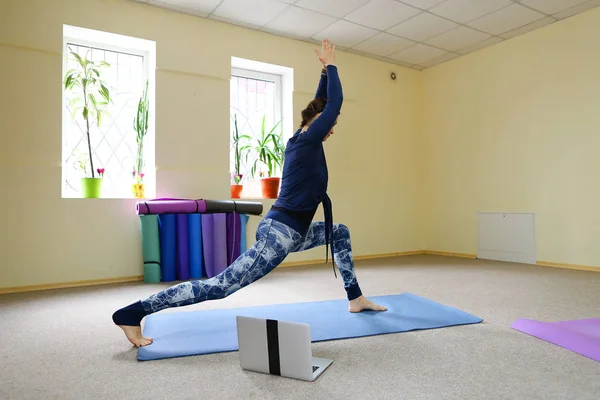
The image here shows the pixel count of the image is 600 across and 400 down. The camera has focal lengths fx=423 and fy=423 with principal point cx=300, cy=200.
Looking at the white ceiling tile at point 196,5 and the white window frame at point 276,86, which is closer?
the white ceiling tile at point 196,5

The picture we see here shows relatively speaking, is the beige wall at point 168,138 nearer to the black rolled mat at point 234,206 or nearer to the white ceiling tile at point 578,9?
the black rolled mat at point 234,206

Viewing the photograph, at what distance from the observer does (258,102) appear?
16.1 ft

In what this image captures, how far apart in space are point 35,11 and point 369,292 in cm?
348

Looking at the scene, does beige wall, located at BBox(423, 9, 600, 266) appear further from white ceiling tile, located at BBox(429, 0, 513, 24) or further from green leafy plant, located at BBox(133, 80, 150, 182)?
green leafy plant, located at BBox(133, 80, 150, 182)

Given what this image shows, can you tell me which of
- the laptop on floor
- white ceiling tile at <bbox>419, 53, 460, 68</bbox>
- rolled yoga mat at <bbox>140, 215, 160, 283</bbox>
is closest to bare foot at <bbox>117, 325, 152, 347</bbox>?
the laptop on floor

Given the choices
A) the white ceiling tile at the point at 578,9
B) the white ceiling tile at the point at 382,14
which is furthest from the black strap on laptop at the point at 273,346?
the white ceiling tile at the point at 578,9

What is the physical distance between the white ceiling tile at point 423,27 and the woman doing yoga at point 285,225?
2767 millimetres

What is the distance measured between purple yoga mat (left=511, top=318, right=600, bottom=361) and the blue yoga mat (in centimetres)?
25

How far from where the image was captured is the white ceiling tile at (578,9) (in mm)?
3944

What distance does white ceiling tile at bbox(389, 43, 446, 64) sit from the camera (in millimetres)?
5094

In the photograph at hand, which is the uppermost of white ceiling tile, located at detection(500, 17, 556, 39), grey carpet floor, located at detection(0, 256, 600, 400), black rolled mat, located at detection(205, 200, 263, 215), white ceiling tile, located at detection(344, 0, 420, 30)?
white ceiling tile, located at detection(344, 0, 420, 30)

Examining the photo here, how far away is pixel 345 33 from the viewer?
4.65m

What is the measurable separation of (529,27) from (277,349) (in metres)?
4.53

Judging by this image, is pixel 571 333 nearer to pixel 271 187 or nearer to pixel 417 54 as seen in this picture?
pixel 271 187
